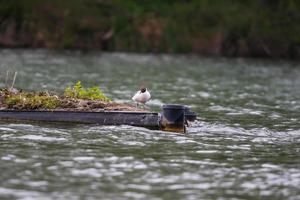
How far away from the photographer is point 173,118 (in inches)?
916

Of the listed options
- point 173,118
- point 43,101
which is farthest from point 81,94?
point 173,118

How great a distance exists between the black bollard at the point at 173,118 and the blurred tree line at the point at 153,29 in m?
Answer: 50.2

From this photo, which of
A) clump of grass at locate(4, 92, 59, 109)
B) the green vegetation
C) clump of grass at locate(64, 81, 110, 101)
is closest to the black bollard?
the green vegetation

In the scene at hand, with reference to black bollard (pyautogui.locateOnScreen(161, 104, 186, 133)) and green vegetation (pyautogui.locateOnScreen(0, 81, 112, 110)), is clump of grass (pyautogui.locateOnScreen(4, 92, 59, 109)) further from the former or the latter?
black bollard (pyautogui.locateOnScreen(161, 104, 186, 133))

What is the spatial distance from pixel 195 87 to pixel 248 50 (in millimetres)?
31871

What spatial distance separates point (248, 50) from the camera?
73.4 meters

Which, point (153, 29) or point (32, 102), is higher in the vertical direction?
point (153, 29)

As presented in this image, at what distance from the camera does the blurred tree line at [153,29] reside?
7288cm

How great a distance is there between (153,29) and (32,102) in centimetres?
5099

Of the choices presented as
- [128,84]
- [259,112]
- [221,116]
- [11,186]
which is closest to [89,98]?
[221,116]

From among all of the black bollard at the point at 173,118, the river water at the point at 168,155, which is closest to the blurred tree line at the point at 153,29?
the river water at the point at 168,155

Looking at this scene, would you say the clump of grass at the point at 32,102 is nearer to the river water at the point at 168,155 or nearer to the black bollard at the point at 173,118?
the river water at the point at 168,155

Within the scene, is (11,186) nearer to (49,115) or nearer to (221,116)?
(49,115)

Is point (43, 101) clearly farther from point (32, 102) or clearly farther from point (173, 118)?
point (173, 118)
